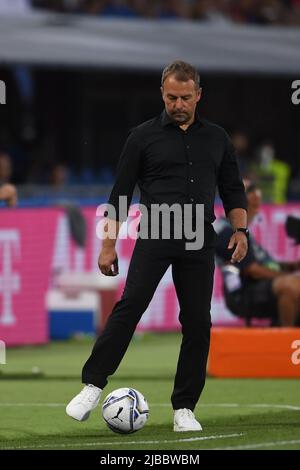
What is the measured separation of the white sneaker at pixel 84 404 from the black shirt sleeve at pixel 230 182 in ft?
4.76

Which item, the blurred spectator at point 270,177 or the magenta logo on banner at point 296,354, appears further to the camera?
the blurred spectator at point 270,177

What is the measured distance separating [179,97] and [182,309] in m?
1.31

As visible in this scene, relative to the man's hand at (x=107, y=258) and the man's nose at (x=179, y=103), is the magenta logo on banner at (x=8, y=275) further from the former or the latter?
the man's nose at (x=179, y=103)

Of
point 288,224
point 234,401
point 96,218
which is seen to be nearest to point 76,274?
point 96,218

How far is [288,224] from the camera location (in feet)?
A: 46.2

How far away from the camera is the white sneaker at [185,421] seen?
30.9ft

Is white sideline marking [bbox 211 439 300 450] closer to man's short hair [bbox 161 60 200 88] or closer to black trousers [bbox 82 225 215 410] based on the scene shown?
black trousers [bbox 82 225 215 410]

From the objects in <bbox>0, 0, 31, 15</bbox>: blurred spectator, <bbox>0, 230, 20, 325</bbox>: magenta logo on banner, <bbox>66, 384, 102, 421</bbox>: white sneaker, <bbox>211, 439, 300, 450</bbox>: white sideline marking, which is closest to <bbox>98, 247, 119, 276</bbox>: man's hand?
<bbox>66, 384, 102, 421</bbox>: white sneaker

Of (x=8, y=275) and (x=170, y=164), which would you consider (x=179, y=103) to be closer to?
(x=170, y=164)

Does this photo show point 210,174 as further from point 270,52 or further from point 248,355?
point 270,52

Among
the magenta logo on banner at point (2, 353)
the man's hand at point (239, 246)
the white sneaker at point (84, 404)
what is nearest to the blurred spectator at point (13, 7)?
the magenta logo on banner at point (2, 353)

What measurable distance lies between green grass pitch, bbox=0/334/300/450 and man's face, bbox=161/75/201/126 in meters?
1.93

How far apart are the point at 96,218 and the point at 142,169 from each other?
328 inches

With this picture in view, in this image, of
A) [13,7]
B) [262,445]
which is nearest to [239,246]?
[262,445]
